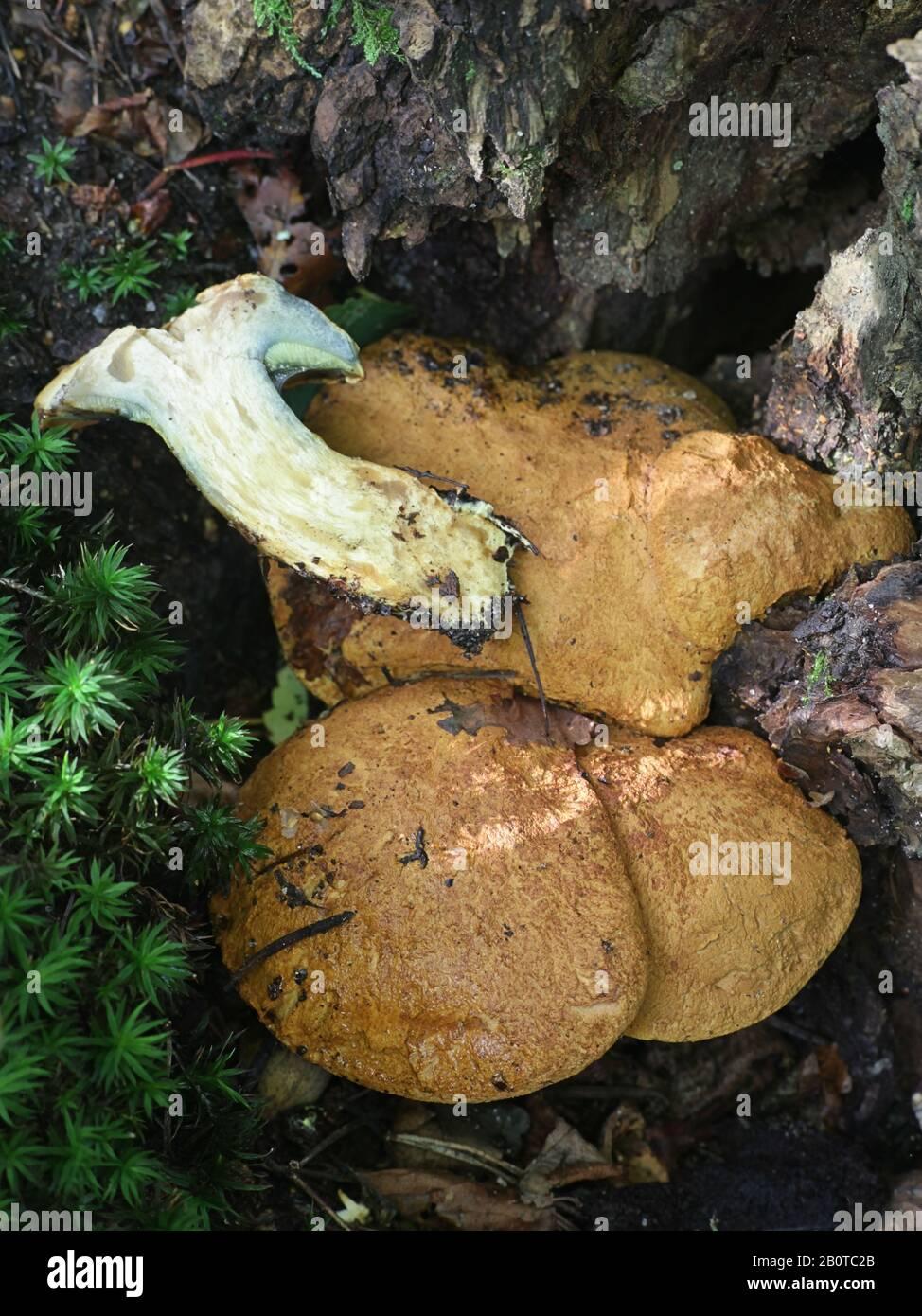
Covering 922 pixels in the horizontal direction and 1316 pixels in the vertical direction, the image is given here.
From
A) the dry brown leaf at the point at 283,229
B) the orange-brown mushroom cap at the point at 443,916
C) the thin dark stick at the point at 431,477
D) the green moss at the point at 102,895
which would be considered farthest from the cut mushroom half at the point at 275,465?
the dry brown leaf at the point at 283,229

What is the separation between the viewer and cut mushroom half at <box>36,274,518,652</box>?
138 inches

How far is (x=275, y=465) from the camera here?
350 centimetres

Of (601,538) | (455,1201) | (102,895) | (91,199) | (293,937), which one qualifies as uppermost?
(91,199)

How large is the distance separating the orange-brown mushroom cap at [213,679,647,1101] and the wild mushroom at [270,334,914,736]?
0.32 m

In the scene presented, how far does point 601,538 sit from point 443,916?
1.36 metres

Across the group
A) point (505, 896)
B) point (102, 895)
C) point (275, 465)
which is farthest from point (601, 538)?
point (102, 895)

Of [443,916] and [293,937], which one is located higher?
[443,916]

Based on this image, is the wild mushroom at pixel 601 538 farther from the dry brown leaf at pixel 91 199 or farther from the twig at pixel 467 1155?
the twig at pixel 467 1155

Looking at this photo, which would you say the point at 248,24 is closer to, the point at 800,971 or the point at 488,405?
the point at 488,405

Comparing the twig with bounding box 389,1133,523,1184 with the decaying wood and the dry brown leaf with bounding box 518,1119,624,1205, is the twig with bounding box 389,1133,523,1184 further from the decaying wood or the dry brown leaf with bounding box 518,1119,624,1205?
the decaying wood

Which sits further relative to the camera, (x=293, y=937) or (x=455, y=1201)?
(x=455, y=1201)

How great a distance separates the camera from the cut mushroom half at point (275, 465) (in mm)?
3506

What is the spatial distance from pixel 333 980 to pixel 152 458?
6.81 ft

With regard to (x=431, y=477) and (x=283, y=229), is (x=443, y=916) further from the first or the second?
(x=283, y=229)
